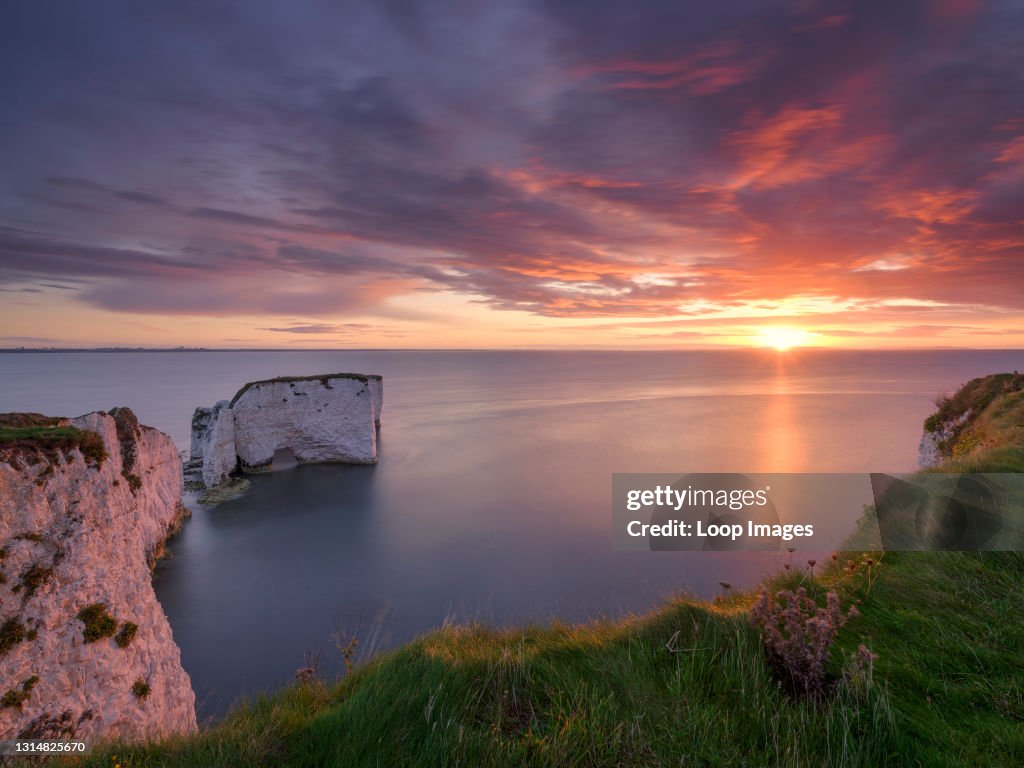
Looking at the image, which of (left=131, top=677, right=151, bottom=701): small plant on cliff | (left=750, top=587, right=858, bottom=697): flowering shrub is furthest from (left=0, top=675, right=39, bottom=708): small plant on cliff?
(left=750, top=587, right=858, bottom=697): flowering shrub

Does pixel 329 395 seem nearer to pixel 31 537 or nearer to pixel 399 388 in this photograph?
pixel 31 537

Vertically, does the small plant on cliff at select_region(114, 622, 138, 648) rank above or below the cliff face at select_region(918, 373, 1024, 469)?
below

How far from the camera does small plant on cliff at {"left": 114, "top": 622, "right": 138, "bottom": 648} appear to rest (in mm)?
7180

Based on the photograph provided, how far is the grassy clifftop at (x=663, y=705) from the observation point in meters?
3.35

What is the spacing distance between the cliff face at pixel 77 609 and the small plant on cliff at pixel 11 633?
0.01 metres

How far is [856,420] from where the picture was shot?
48.9m

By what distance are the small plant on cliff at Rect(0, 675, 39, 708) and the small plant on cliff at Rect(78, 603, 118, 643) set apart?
0.69 m

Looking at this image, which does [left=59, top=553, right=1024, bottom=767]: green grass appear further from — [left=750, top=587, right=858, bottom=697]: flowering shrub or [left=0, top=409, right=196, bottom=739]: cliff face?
[left=0, top=409, right=196, bottom=739]: cliff face

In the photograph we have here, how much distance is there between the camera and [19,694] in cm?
599

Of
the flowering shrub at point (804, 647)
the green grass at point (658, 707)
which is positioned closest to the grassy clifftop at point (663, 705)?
the green grass at point (658, 707)

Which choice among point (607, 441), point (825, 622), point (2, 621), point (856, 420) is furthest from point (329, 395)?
point (856, 420)

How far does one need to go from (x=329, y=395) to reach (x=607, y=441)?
76.1ft

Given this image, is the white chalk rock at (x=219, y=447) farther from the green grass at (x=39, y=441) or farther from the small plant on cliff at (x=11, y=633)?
the small plant on cliff at (x=11, y=633)

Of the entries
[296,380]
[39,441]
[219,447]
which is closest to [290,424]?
[296,380]
